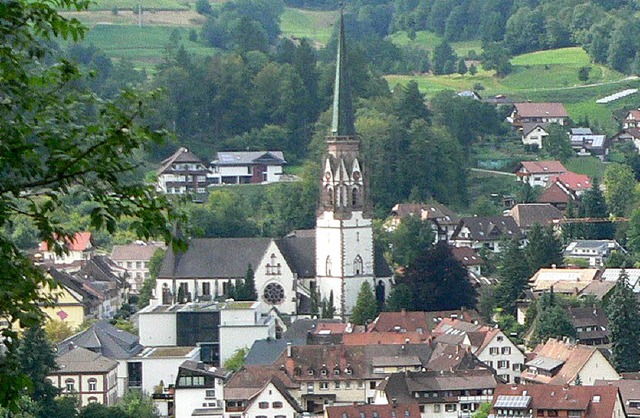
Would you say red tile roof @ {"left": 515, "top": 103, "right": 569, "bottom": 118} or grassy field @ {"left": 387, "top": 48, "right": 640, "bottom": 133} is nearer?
red tile roof @ {"left": 515, "top": 103, "right": 569, "bottom": 118}

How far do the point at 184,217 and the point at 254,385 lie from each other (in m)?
40.6

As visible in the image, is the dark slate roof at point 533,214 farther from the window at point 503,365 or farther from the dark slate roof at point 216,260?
the window at point 503,365

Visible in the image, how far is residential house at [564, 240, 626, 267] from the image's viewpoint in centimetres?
7719

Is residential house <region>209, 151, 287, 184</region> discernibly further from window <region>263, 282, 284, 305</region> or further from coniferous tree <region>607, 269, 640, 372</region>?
coniferous tree <region>607, 269, 640, 372</region>

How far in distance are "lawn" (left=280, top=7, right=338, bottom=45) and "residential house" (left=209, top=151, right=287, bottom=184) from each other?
51430 millimetres

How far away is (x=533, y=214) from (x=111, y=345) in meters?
31.4

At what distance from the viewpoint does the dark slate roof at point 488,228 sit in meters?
83.3

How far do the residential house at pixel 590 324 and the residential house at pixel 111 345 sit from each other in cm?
1271

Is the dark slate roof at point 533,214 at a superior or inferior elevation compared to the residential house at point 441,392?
superior

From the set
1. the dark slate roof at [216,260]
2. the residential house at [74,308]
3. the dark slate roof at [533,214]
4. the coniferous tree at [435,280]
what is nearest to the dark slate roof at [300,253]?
the dark slate roof at [216,260]

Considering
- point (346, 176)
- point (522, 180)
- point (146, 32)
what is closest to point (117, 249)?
point (346, 176)

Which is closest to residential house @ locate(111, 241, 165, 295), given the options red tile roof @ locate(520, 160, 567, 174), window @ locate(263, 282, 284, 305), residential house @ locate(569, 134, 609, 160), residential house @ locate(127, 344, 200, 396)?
window @ locate(263, 282, 284, 305)

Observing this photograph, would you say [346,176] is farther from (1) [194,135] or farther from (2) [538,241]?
(1) [194,135]

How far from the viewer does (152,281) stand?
72562mm
